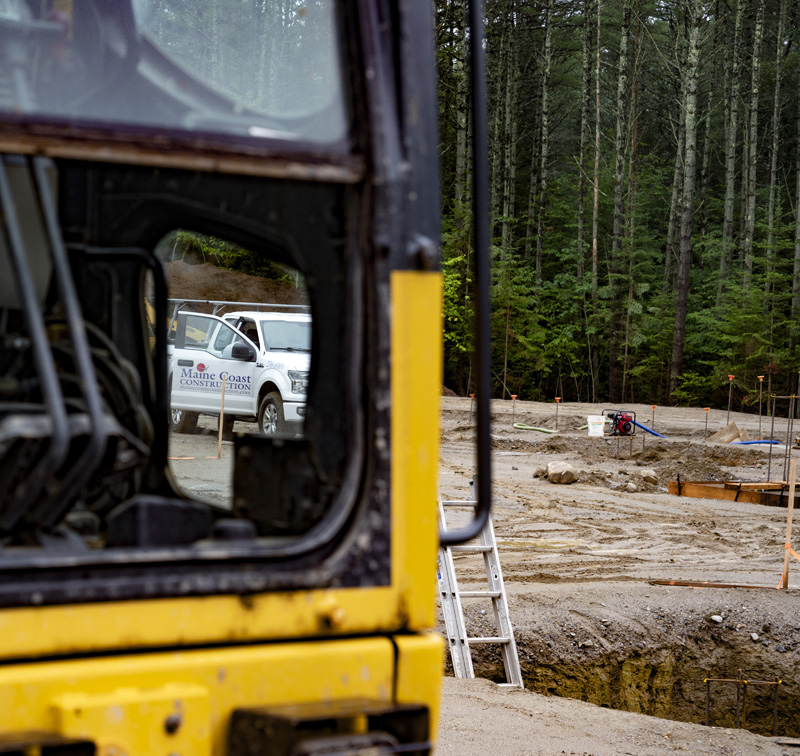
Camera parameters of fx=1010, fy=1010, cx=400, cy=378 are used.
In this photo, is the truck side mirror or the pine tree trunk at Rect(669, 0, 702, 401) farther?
the pine tree trunk at Rect(669, 0, 702, 401)

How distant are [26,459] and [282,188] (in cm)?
70

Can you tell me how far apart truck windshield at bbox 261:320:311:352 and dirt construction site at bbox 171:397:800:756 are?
137cm

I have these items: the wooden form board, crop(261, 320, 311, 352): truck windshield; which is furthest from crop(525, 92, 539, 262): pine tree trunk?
crop(261, 320, 311, 352): truck windshield

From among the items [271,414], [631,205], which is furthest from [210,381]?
[631,205]

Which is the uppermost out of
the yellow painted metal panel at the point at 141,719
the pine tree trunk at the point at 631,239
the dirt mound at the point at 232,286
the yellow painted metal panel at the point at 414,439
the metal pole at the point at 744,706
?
the pine tree trunk at the point at 631,239

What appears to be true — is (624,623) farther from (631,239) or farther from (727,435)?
(631,239)

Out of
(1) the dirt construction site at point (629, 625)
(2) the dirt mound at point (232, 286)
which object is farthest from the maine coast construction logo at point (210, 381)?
(1) the dirt construction site at point (629, 625)

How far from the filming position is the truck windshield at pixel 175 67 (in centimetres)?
195

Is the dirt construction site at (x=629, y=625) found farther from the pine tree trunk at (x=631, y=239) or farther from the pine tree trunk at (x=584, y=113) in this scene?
the pine tree trunk at (x=584, y=113)

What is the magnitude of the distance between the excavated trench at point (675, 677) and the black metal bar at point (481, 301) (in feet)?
25.4

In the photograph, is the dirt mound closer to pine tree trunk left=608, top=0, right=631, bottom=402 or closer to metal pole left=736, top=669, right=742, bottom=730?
metal pole left=736, top=669, right=742, bottom=730

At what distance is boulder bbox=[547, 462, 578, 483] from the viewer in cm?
1858

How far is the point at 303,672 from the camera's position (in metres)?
1.93

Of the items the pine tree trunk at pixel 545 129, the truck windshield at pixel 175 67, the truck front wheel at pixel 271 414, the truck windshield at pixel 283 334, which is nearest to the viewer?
the truck windshield at pixel 175 67
